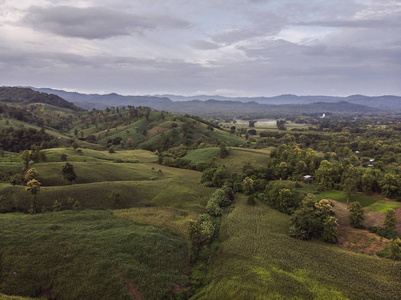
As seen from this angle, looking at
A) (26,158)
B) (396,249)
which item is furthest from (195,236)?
(26,158)

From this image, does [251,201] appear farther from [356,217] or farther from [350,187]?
[350,187]

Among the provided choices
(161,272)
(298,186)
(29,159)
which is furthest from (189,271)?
(29,159)

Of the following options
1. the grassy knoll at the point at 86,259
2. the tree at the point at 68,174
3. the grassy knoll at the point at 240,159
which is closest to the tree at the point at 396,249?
the grassy knoll at the point at 86,259

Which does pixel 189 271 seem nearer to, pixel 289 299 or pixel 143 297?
pixel 143 297

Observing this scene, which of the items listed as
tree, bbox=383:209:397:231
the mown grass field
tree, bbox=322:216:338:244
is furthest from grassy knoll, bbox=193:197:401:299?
the mown grass field

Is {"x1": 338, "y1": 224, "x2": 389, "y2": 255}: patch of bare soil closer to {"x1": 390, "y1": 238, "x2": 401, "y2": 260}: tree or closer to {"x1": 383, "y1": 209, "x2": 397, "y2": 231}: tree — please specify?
{"x1": 383, "y1": 209, "x2": 397, "y2": 231}: tree

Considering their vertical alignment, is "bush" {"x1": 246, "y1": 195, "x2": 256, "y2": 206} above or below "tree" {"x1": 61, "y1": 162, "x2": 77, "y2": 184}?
below
